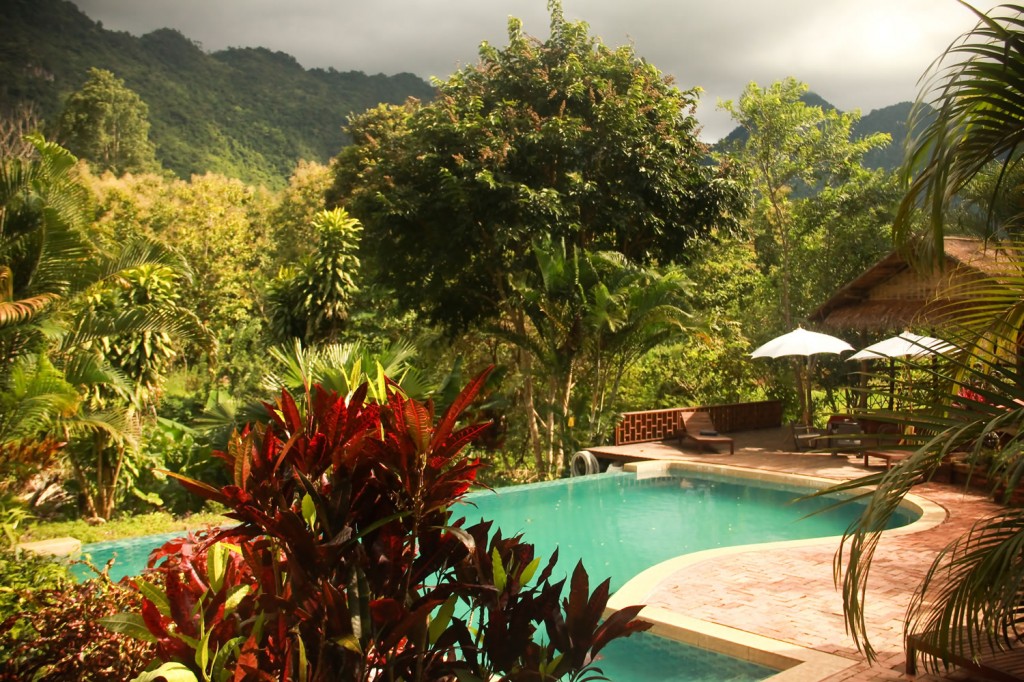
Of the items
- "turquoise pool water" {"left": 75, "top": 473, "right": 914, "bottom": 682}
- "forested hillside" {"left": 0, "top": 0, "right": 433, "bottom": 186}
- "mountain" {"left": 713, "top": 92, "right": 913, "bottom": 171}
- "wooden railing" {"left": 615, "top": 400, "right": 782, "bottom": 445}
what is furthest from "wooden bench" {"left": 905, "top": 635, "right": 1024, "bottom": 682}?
"mountain" {"left": 713, "top": 92, "right": 913, "bottom": 171}

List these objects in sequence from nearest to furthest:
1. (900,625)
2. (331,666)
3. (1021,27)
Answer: (331,666) → (1021,27) → (900,625)

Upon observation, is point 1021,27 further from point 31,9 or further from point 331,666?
point 31,9

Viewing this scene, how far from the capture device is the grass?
29.7 feet

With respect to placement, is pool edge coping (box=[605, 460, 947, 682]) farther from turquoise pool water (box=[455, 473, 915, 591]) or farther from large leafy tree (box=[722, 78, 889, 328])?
large leafy tree (box=[722, 78, 889, 328])

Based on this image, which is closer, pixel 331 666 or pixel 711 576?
pixel 331 666

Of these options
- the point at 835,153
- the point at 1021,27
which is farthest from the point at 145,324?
the point at 835,153

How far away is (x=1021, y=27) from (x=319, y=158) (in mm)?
53057

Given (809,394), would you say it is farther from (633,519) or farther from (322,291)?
(322,291)

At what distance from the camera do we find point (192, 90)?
56344mm

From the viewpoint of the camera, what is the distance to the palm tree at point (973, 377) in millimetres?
2600

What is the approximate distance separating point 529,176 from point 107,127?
1368 inches

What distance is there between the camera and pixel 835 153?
1952 cm

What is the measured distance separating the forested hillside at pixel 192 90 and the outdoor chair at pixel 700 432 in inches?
1375

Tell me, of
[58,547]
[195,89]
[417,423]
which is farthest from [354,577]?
[195,89]
